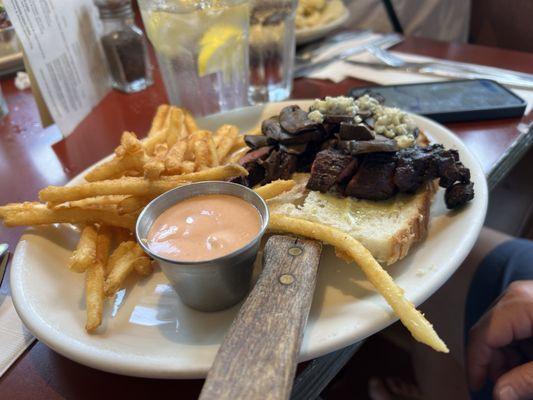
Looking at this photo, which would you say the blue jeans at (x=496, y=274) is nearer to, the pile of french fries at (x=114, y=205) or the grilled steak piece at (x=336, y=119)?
the grilled steak piece at (x=336, y=119)

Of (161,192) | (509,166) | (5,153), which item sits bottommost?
(509,166)

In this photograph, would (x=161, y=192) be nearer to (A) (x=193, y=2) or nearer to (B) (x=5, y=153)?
(A) (x=193, y=2)

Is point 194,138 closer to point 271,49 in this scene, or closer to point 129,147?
point 129,147

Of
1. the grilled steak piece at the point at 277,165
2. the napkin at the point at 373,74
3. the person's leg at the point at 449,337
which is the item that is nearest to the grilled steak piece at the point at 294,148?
the grilled steak piece at the point at 277,165

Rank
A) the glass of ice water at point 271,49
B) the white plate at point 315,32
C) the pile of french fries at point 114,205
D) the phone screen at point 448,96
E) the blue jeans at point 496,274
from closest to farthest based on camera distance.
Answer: the pile of french fries at point 114,205, the blue jeans at point 496,274, the phone screen at point 448,96, the glass of ice water at point 271,49, the white plate at point 315,32

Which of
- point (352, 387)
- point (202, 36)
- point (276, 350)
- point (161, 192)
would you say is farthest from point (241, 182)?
point (352, 387)

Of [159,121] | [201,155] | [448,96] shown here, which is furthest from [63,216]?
[448,96]

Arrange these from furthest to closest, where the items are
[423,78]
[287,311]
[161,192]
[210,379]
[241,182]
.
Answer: [423,78]
[241,182]
[161,192]
[287,311]
[210,379]
